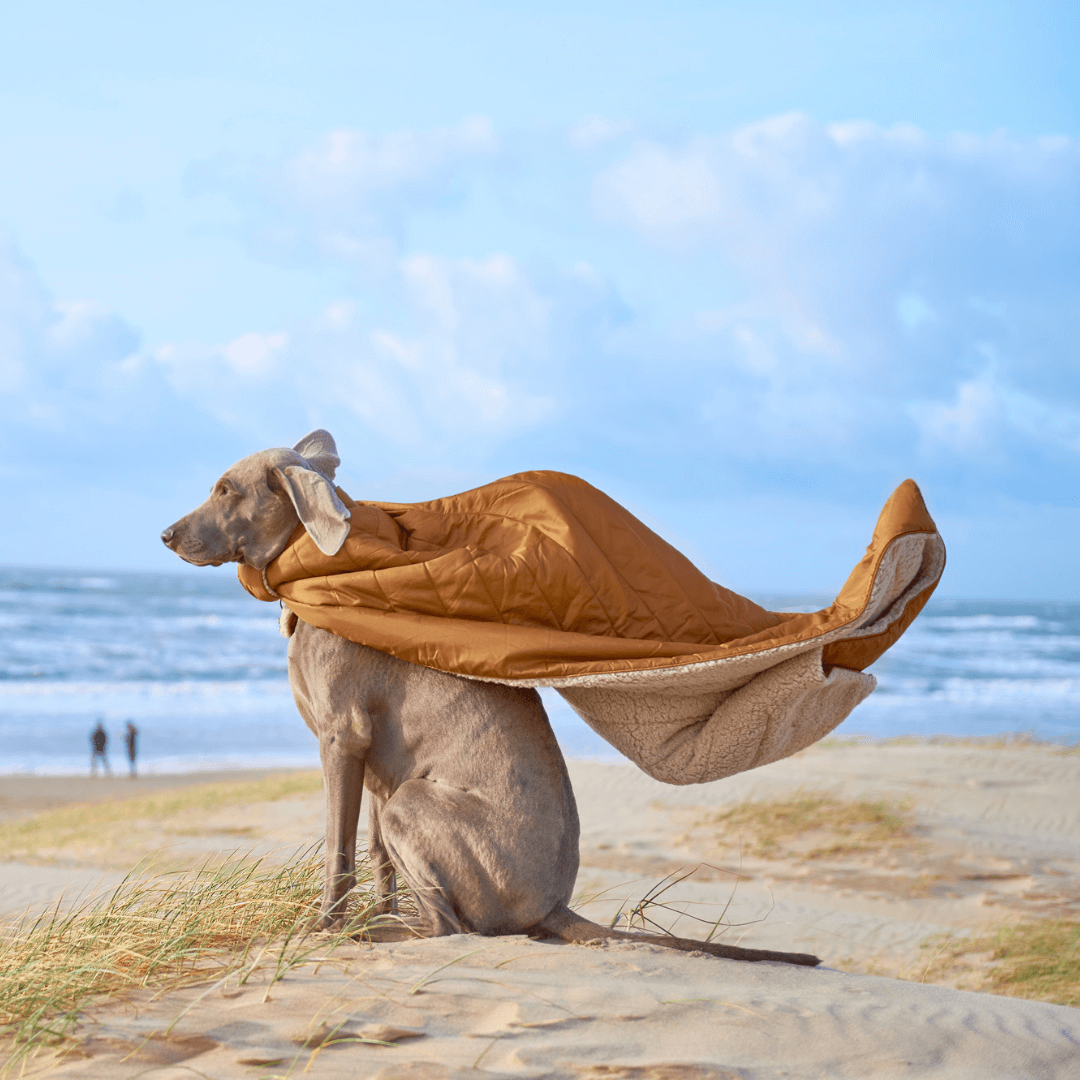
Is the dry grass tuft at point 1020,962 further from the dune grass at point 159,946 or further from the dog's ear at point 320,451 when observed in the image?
the dog's ear at point 320,451

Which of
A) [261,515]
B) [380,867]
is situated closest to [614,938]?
[380,867]

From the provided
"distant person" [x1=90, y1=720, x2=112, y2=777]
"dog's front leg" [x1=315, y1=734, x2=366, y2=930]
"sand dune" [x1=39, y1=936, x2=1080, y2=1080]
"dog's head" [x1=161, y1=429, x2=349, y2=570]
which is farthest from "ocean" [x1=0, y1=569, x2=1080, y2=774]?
"sand dune" [x1=39, y1=936, x2=1080, y2=1080]

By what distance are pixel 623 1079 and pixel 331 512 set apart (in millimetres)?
2065

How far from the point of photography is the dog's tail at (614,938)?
380 centimetres

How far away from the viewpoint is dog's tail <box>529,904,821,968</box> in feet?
12.5

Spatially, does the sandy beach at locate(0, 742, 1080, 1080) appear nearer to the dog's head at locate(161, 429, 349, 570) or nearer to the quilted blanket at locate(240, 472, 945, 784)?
the quilted blanket at locate(240, 472, 945, 784)

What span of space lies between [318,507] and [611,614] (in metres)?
1.12

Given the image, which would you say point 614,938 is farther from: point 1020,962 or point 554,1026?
point 1020,962

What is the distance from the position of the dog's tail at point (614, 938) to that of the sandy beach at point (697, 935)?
11cm

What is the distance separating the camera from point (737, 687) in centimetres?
382

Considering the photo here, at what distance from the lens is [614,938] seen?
3787 mm

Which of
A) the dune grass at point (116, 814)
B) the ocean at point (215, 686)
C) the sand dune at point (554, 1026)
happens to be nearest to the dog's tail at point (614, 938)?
the sand dune at point (554, 1026)

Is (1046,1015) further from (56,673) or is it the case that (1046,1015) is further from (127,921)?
(56,673)

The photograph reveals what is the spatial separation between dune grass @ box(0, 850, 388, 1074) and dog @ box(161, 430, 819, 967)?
0.32 metres
